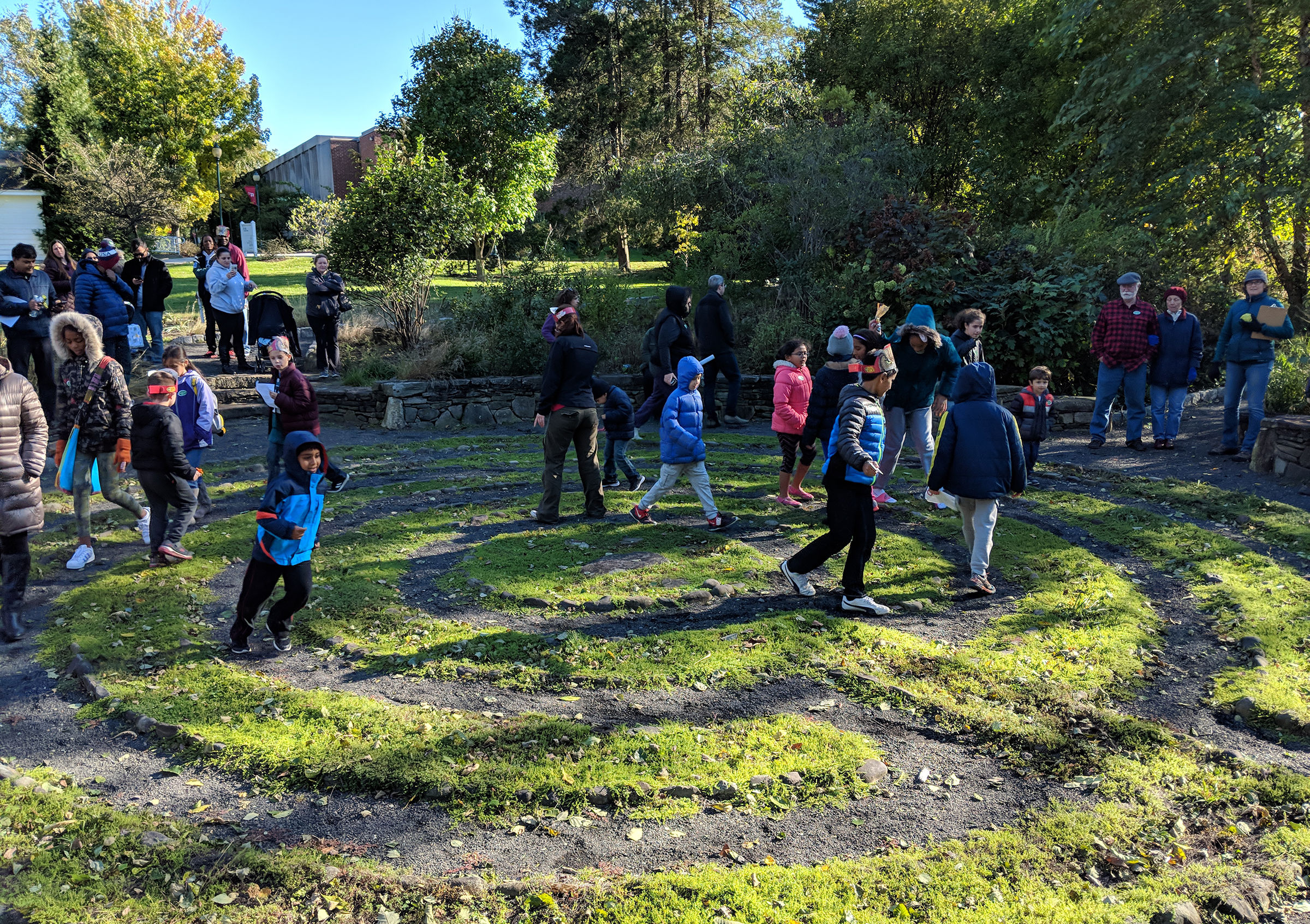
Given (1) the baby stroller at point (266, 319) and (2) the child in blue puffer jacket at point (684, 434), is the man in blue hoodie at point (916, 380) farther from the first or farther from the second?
(1) the baby stroller at point (266, 319)

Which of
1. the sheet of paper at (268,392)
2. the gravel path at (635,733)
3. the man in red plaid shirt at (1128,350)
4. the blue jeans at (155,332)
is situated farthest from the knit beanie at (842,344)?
the blue jeans at (155,332)

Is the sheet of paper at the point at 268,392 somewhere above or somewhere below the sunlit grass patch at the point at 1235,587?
above

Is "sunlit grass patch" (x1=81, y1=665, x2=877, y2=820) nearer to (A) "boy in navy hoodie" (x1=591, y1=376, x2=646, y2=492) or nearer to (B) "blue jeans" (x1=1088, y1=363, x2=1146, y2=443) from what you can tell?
(A) "boy in navy hoodie" (x1=591, y1=376, x2=646, y2=492)

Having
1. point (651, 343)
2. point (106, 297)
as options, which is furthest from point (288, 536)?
point (106, 297)

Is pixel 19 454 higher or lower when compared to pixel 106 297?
lower

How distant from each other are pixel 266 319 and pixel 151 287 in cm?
194

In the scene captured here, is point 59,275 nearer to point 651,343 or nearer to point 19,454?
point 19,454

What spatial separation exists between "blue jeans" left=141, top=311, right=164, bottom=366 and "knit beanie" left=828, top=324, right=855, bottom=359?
12.0m

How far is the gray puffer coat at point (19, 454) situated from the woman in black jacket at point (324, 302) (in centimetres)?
864

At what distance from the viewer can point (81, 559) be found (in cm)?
797

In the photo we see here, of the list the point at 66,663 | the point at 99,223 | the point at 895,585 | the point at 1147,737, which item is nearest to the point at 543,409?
the point at 895,585

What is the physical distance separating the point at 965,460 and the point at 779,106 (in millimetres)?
20372

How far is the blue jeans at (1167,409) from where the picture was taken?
1260 centimetres

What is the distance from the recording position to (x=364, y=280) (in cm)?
1689
